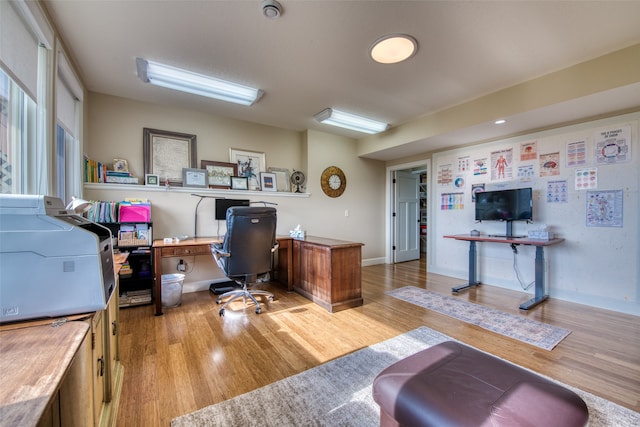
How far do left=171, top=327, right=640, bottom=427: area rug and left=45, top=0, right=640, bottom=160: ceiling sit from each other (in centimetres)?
252

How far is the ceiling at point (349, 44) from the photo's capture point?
189 cm

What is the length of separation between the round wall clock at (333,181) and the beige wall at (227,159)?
9 cm

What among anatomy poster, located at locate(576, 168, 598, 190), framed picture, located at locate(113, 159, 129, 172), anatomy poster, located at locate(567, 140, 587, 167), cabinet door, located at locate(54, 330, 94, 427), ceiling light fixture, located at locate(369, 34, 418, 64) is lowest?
cabinet door, located at locate(54, 330, 94, 427)

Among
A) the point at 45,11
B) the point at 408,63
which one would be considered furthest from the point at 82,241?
the point at 408,63

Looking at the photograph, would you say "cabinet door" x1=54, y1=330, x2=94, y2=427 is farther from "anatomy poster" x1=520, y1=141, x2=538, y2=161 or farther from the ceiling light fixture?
"anatomy poster" x1=520, y1=141, x2=538, y2=161

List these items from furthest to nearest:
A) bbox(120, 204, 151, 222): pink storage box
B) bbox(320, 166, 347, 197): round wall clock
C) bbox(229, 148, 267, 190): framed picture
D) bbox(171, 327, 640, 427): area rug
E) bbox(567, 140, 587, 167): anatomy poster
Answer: bbox(320, 166, 347, 197): round wall clock → bbox(229, 148, 267, 190): framed picture → bbox(567, 140, 587, 167): anatomy poster → bbox(120, 204, 151, 222): pink storage box → bbox(171, 327, 640, 427): area rug

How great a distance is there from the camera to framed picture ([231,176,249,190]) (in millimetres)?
4004

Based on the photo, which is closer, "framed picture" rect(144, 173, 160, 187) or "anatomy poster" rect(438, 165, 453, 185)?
"framed picture" rect(144, 173, 160, 187)

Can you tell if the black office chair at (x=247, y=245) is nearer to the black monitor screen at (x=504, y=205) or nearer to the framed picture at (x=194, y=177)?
the framed picture at (x=194, y=177)

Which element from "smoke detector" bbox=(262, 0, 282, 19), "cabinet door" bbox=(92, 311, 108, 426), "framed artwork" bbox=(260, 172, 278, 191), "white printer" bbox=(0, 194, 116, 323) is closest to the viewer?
"white printer" bbox=(0, 194, 116, 323)

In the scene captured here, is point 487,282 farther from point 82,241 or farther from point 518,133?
point 82,241

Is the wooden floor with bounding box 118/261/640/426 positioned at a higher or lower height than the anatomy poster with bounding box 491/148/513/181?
lower

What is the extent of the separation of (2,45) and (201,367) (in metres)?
2.21

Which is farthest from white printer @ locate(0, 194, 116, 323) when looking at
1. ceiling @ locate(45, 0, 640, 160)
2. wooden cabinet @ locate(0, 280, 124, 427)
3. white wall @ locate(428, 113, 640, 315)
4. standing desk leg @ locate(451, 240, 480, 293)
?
white wall @ locate(428, 113, 640, 315)
